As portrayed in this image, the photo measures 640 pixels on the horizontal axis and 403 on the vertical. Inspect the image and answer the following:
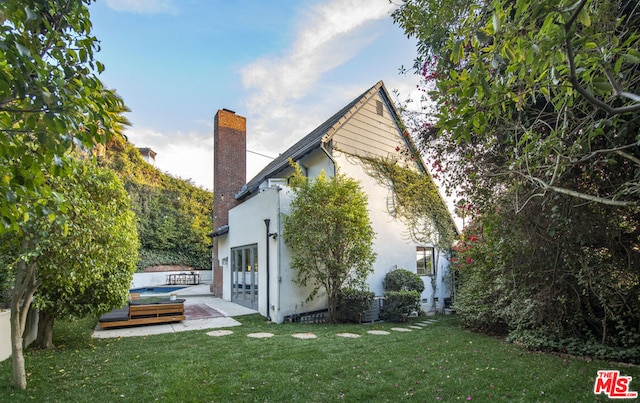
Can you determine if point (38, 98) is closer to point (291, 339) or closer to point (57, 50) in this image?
point (57, 50)

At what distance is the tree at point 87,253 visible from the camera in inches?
188

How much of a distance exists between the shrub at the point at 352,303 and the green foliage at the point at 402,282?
2.06m

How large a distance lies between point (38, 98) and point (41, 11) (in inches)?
36.5

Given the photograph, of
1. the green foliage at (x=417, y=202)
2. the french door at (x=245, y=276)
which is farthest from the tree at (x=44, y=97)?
the green foliage at (x=417, y=202)

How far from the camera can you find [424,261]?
1384 centimetres

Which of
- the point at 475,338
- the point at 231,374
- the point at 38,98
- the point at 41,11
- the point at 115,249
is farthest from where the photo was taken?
the point at 475,338

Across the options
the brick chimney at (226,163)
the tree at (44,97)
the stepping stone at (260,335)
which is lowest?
the stepping stone at (260,335)

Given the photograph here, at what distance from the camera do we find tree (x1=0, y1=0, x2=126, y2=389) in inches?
73.6

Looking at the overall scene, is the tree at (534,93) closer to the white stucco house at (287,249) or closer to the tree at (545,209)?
the tree at (545,209)

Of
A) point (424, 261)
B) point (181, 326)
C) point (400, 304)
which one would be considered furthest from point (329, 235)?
point (424, 261)

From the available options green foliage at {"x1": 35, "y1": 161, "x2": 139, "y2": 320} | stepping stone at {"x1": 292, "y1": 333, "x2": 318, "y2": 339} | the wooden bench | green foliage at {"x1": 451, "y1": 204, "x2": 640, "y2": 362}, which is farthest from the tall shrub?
green foliage at {"x1": 35, "y1": 161, "x2": 139, "y2": 320}

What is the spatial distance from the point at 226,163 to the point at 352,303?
31.9 feet

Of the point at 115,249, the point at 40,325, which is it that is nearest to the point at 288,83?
the point at 115,249

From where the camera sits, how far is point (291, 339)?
750cm
